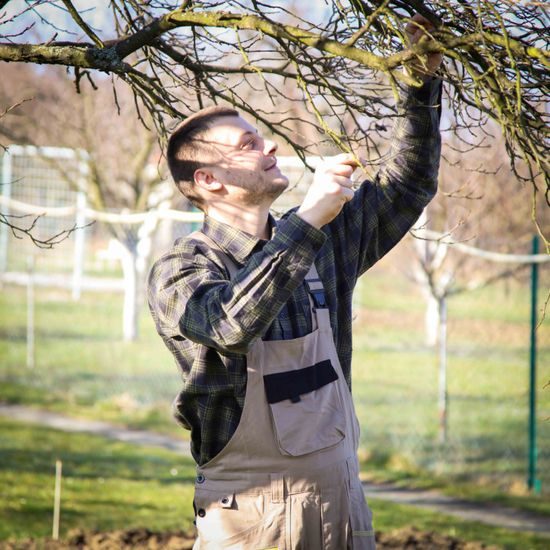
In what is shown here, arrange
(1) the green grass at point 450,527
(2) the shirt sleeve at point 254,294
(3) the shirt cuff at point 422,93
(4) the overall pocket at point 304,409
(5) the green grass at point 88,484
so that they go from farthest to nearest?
(5) the green grass at point 88,484, (1) the green grass at point 450,527, (3) the shirt cuff at point 422,93, (4) the overall pocket at point 304,409, (2) the shirt sleeve at point 254,294

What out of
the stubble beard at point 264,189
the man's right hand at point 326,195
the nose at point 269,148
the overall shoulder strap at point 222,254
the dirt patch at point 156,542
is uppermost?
the nose at point 269,148

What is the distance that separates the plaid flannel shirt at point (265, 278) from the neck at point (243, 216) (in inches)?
1.3

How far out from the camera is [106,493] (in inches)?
266

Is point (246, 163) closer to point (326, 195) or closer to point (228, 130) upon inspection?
point (228, 130)

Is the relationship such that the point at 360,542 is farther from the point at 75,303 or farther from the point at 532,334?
the point at 75,303

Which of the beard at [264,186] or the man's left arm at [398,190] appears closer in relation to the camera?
the beard at [264,186]

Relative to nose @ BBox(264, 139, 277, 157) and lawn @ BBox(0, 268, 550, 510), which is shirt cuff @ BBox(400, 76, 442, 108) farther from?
lawn @ BBox(0, 268, 550, 510)

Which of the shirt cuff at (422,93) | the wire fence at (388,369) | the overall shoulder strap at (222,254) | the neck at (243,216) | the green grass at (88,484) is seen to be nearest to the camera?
the overall shoulder strap at (222,254)

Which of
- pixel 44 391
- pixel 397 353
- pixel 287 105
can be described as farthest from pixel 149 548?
pixel 397 353

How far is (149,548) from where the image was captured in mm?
5113

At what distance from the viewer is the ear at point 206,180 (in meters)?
2.86

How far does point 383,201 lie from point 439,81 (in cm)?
45

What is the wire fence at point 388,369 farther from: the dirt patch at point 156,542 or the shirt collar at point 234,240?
the shirt collar at point 234,240

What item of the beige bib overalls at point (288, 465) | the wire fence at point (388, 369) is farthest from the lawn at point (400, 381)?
the beige bib overalls at point (288, 465)
